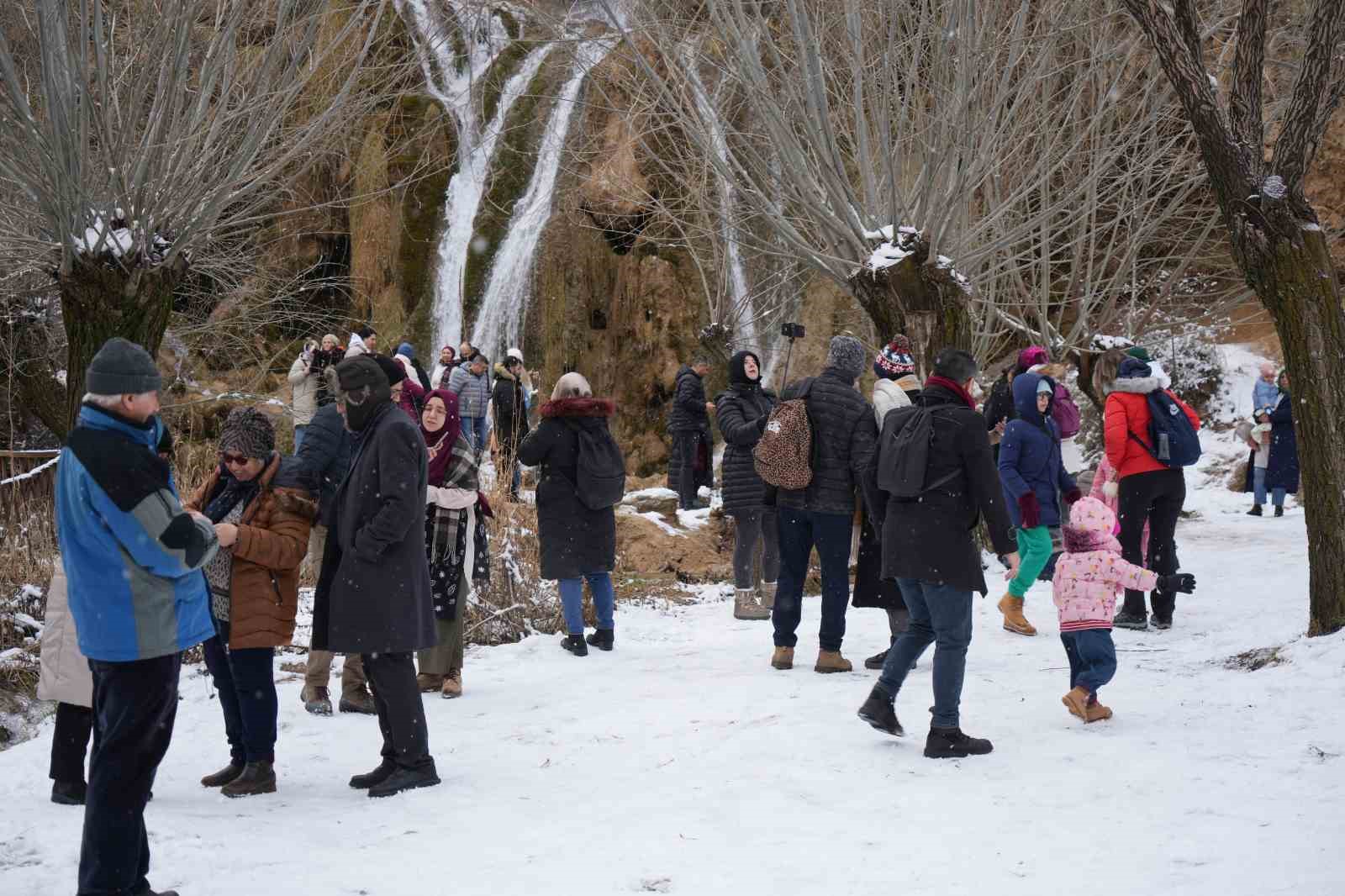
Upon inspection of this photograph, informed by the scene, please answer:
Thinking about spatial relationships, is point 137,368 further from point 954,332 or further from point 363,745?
point 954,332

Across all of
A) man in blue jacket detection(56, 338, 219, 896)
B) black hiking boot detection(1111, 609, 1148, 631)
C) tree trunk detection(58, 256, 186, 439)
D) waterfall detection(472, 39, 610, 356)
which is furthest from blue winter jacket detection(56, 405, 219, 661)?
waterfall detection(472, 39, 610, 356)

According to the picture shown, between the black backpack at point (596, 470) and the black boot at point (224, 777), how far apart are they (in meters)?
2.96

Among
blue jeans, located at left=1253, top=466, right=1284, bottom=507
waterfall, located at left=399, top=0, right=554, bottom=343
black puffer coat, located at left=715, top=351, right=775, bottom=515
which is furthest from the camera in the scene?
waterfall, located at left=399, top=0, right=554, bottom=343

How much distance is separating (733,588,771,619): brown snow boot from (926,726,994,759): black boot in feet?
12.8

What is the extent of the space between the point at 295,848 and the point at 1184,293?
59.3ft

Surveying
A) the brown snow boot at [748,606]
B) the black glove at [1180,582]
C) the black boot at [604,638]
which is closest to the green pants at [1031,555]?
the brown snow boot at [748,606]

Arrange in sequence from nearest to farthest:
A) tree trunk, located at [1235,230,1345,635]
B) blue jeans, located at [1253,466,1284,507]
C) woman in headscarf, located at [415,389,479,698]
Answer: woman in headscarf, located at [415,389,479,698] → tree trunk, located at [1235,230,1345,635] → blue jeans, located at [1253,466,1284,507]

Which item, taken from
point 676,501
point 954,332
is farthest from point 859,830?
point 676,501

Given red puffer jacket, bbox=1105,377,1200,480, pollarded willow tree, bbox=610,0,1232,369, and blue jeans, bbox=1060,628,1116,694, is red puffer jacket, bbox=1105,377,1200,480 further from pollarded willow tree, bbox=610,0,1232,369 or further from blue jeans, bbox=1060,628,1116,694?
blue jeans, bbox=1060,628,1116,694

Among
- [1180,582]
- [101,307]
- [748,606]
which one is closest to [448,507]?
[101,307]

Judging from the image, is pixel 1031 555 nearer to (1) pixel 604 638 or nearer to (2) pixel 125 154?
(1) pixel 604 638

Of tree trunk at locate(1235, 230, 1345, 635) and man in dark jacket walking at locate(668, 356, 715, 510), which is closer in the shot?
tree trunk at locate(1235, 230, 1345, 635)

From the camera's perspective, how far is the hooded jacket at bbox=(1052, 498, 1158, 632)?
5.70m

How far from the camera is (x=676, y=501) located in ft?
45.0
